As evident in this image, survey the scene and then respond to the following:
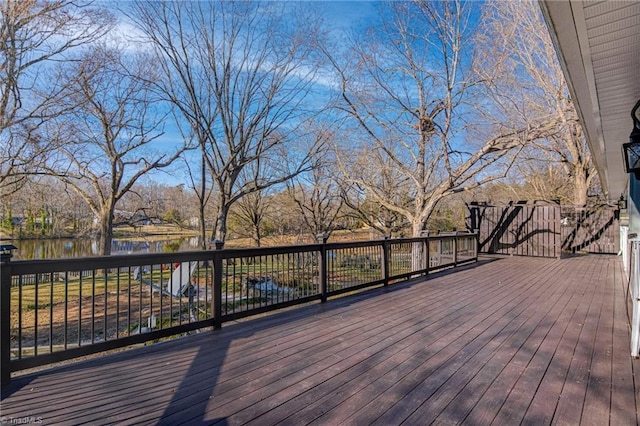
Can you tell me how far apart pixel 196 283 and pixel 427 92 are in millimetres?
8270

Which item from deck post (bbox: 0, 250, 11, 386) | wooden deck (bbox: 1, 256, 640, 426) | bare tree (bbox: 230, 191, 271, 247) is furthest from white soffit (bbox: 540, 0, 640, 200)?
bare tree (bbox: 230, 191, 271, 247)

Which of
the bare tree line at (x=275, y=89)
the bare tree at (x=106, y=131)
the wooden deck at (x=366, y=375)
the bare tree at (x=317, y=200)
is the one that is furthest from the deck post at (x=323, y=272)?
the bare tree at (x=317, y=200)

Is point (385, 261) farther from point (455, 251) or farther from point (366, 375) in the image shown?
point (366, 375)

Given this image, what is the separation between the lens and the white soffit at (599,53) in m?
2.18

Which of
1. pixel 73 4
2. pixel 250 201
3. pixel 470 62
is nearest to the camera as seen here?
pixel 73 4

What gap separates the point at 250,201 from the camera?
1595cm

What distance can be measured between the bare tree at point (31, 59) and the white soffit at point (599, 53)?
10.3m

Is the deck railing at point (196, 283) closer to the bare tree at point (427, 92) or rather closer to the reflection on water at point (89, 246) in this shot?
the bare tree at point (427, 92)

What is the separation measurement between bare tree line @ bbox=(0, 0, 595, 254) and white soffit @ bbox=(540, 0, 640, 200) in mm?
5137

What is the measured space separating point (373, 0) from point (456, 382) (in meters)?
9.91

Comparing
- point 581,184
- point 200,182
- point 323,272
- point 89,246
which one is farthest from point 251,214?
point 581,184

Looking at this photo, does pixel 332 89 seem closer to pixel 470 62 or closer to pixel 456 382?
pixel 470 62

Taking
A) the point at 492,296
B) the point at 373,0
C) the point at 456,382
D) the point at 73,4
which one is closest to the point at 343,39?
the point at 373,0

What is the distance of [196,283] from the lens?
18.6ft
